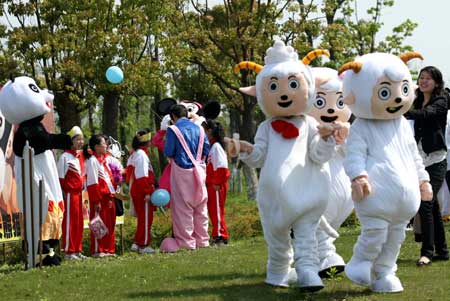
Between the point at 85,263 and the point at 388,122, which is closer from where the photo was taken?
the point at 388,122

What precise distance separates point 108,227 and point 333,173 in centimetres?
584

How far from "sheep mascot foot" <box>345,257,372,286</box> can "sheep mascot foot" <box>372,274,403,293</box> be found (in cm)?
19

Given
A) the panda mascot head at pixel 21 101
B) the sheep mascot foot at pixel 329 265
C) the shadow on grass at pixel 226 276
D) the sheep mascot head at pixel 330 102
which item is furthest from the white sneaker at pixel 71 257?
the sheep mascot head at pixel 330 102

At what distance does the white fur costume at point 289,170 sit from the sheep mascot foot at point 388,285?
58 centimetres

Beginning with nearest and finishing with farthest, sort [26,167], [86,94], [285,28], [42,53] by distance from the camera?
[26,167], [42,53], [86,94], [285,28]

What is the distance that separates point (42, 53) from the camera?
22859mm

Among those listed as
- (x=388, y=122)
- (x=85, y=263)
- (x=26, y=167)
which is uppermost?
(x=388, y=122)

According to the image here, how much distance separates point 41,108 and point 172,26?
51.0ft

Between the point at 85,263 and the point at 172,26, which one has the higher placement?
the point at 172,26

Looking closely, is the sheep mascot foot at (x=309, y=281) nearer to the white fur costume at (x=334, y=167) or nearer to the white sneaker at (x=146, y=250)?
the white fur costume at (x=334, y=167)

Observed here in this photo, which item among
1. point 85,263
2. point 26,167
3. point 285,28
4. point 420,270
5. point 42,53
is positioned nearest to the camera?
point 420,270

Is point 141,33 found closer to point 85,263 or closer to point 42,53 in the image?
point 42,53

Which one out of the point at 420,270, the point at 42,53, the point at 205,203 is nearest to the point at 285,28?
the point at 42,53

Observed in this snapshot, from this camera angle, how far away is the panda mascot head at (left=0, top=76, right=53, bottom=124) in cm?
1172
